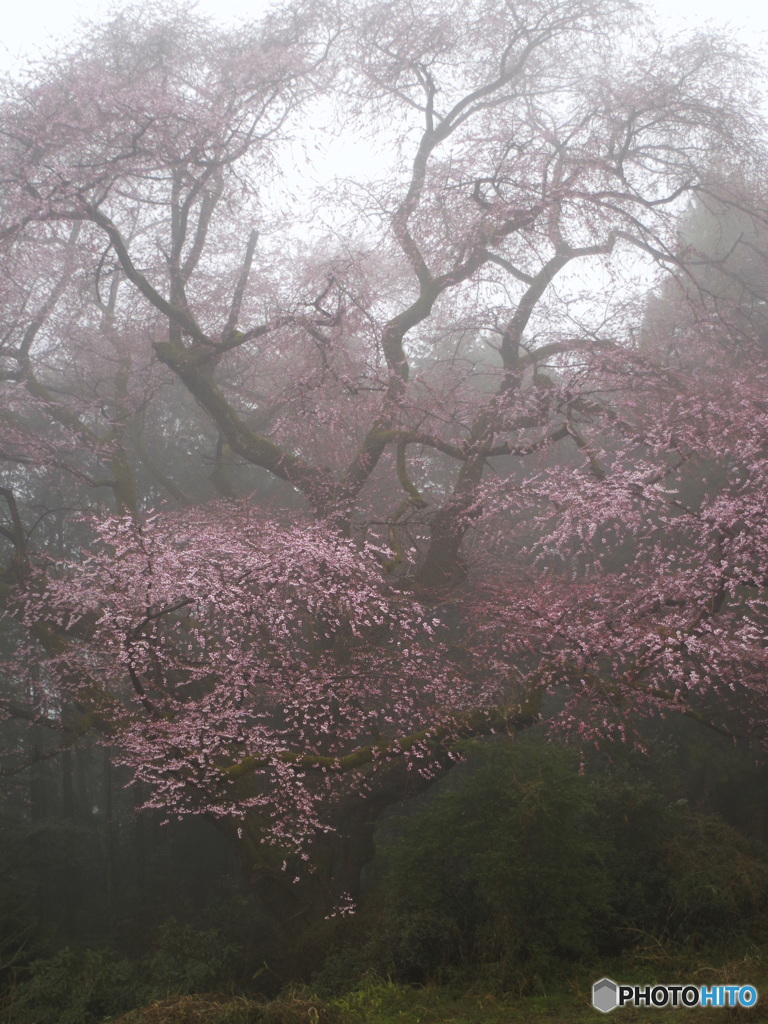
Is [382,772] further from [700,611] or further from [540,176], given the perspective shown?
[540,176]

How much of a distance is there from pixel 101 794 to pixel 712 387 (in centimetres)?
1471

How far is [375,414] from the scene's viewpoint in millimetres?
10359

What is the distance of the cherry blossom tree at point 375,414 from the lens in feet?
23.6

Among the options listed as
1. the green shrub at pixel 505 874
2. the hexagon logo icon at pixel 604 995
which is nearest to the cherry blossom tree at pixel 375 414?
the green shrub at pixel 505 874

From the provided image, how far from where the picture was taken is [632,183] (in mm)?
10508

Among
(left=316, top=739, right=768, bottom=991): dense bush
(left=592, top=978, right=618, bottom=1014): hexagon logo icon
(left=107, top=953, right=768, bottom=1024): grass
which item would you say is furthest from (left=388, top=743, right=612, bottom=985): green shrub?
(left=592, top=978, right=618, bottom=1014): hexagon logo icon

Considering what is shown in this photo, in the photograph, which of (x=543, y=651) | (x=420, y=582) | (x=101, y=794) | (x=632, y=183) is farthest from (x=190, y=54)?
(x=101, y=794)

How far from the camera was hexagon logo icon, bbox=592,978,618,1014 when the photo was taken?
5684 mm

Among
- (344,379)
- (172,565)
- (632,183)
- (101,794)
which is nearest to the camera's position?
(172,565)
